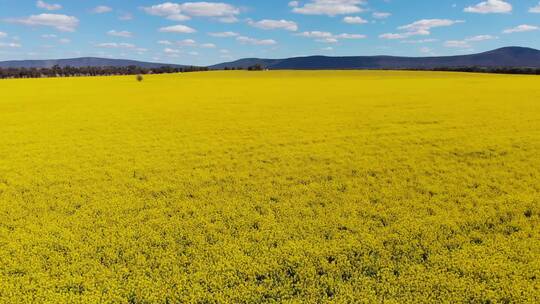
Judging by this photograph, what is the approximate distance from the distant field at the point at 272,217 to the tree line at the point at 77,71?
116m

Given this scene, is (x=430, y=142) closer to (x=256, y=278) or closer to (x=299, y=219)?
(x=299, y=219)

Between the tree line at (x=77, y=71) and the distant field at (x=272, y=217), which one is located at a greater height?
the tree line at (x=77, y=71)

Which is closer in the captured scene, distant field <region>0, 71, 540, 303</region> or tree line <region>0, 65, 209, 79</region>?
distant field <region>0, 71, 540, 303</region>

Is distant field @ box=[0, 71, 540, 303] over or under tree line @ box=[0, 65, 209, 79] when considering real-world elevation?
under

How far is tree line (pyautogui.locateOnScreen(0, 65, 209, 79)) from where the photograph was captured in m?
121

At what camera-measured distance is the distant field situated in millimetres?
7523

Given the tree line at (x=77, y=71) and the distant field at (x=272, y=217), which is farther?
the tree line at (x=77, y=71)

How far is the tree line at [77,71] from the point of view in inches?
4756

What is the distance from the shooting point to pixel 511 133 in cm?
2122

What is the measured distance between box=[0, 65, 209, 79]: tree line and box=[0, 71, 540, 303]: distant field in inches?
4578

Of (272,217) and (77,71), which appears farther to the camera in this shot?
(77,71)

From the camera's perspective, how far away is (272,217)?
10406 millimetres

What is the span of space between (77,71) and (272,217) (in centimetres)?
14172

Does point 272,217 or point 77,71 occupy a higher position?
point 77,71
